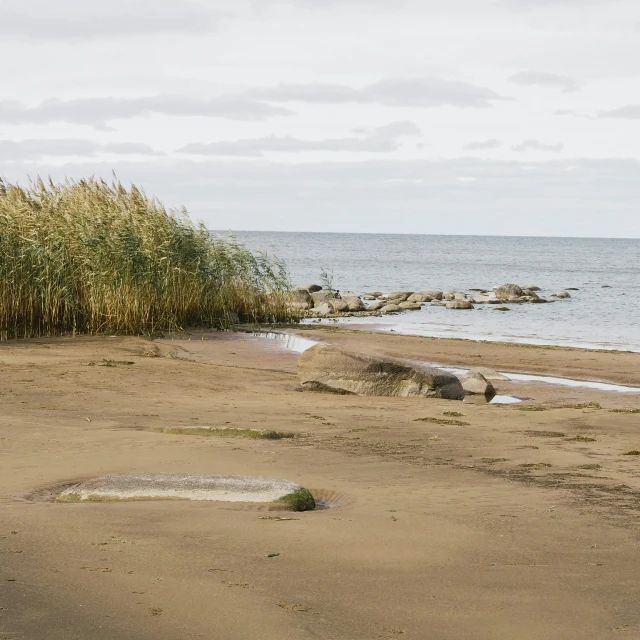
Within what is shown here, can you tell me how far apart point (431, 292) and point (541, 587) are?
35.4 metres

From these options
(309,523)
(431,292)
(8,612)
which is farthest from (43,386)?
(431,292)

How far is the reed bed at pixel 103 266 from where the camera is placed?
17875 mm

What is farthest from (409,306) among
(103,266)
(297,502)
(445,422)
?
(297,502)

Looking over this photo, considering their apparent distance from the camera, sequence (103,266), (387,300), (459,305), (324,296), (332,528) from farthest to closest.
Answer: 1. (387,300)
2. (459,305)
3. (324,296)
4. (103,266)
5. (332,528)

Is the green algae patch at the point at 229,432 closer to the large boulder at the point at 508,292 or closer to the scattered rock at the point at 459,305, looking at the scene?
the scattered rock at the point at 459,305

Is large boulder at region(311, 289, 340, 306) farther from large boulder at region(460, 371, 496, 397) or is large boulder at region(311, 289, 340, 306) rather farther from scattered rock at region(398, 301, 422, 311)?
large boulder at region(460, 371, 496, 397)

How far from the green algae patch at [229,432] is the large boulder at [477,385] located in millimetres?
5701

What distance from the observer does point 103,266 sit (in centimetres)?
1850

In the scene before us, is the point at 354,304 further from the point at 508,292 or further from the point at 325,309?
the point at 508,292

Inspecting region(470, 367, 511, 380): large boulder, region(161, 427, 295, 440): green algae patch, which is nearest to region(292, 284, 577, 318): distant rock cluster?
region(470, 367, 511, 380): large boulder

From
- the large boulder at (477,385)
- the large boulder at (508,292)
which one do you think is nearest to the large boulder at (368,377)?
the large boulder at (477,385)

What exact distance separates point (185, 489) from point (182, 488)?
3 cm

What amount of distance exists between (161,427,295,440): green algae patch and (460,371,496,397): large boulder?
570 centimetres

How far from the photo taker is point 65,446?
26.5 feet
